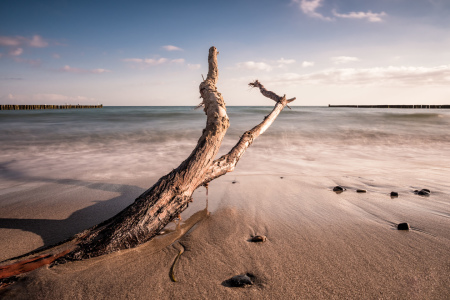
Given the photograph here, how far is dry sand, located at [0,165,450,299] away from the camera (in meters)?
2.05

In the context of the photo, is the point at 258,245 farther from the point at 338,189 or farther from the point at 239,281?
the point at 338,189

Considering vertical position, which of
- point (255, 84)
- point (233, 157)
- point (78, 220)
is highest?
point (255, 84)

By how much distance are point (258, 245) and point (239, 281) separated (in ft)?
2.22

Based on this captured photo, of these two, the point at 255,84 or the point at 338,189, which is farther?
the point at 255,84

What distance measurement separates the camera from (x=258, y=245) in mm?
2723

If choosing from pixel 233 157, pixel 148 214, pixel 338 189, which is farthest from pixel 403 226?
pixel 148 214

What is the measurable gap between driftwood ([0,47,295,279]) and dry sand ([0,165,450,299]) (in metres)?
0.10

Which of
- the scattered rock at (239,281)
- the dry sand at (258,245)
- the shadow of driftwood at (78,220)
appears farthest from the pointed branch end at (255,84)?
the scattered rock at (239,281)

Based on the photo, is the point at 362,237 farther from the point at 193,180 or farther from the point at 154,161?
the point at 154,161

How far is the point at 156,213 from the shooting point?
8.40 ft

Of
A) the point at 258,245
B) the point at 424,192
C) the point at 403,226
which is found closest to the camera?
the point at 258,245

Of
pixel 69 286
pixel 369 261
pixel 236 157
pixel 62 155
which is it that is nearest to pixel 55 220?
pixel 69 286

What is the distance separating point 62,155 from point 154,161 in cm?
334

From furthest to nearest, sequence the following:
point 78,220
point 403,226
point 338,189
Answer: point 338,189
point 78,220
point 403,226
